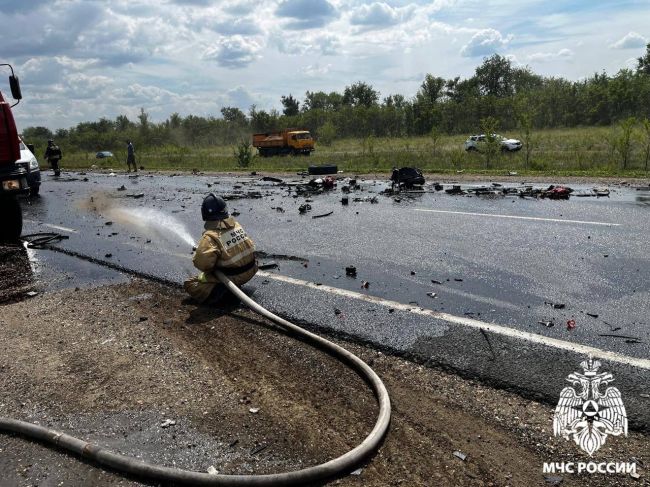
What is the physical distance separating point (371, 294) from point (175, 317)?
2037 mm

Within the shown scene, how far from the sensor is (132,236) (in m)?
9.41

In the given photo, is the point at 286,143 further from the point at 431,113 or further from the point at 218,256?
the point at 218,256

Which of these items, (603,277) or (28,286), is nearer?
(603,277)

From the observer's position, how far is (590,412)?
3168 mm

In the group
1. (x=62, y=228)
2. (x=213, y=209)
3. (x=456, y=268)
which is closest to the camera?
(x=213, y=209)

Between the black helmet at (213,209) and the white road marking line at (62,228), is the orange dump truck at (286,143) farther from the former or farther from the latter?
the black helmet at (213,209)

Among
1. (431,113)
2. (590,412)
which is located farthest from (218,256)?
Answer: (431,113)

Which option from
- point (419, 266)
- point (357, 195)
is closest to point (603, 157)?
point (357, 195)

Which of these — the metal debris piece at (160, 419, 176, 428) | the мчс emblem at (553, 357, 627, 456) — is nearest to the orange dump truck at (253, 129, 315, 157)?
the мчс emblem at (553, 357, 627, 456)

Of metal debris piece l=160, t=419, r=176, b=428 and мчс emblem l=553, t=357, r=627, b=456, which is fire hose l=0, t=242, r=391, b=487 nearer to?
metal debris piece l=160, t=419, r=176, b=428

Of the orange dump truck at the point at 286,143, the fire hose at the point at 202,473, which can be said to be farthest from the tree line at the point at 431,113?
the fire hose at the point at 202,473

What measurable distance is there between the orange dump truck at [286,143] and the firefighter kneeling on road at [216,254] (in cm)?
3542

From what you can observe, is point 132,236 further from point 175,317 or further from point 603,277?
point 603,277

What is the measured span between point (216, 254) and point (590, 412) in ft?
11.8
